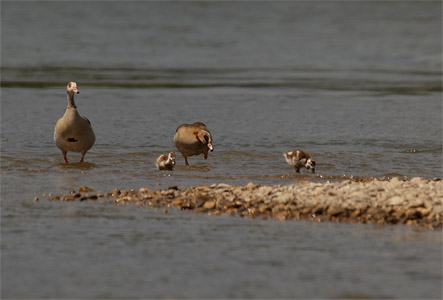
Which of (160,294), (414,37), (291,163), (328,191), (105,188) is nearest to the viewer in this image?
(160,294)

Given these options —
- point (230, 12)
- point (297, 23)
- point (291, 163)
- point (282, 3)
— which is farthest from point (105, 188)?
point (282, 3)

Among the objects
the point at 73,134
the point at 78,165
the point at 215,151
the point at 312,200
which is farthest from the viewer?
the point at 215,151

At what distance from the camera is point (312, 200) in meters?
11.6

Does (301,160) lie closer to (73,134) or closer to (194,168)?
(194,168)

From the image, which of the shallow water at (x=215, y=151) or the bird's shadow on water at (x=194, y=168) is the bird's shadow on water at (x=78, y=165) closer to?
the shallow water at (x=215, y=151)

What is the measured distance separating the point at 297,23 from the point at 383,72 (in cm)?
2918

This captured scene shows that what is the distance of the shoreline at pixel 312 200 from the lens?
Answer: 11.1 metres

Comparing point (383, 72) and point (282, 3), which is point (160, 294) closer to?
point (383, 72)

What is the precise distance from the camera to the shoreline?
36.6 feet

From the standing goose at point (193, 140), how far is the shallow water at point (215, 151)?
34 cm

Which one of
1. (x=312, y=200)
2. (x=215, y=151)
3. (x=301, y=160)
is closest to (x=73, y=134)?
(x=215, y=151)

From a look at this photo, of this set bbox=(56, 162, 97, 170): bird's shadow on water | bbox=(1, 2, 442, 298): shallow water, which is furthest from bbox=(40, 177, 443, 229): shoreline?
bbox=(56, 162, 97, 170): bird's shadow on water

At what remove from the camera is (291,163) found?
15.1 metres

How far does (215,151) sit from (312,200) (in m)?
6.42
